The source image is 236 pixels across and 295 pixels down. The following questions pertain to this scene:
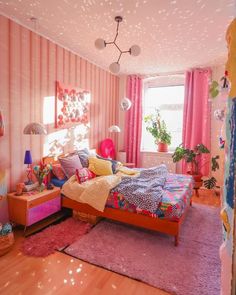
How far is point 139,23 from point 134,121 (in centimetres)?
280

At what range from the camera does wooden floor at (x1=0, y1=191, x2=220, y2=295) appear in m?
1.83

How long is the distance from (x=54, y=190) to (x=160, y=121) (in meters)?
3.13

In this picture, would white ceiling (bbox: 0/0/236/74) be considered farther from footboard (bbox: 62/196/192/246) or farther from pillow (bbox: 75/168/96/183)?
footboard (bbox: 62/196/192/246)

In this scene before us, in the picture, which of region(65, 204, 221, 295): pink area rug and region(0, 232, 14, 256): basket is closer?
region(65, 204, 221, 295): pink area rug

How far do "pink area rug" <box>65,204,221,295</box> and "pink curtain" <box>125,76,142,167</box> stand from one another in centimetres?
258

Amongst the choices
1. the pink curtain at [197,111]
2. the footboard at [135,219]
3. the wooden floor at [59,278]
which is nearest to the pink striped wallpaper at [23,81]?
the footboard at [135,219]

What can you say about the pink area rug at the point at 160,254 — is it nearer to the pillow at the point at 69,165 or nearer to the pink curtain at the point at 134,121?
the pillow at the point at 69,165

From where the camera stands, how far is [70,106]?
387cm

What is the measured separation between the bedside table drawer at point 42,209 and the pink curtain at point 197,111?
3107 mm

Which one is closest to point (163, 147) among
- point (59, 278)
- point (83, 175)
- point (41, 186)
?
point (83, 175)

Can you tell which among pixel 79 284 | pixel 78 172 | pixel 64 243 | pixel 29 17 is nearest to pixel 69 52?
pixel 29 17

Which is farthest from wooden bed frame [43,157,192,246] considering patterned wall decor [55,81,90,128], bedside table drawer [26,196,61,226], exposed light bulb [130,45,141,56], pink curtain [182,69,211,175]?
pink curtain [182,69,211,175]

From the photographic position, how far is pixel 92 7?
2395 mm

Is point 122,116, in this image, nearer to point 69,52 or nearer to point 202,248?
point 69,52
